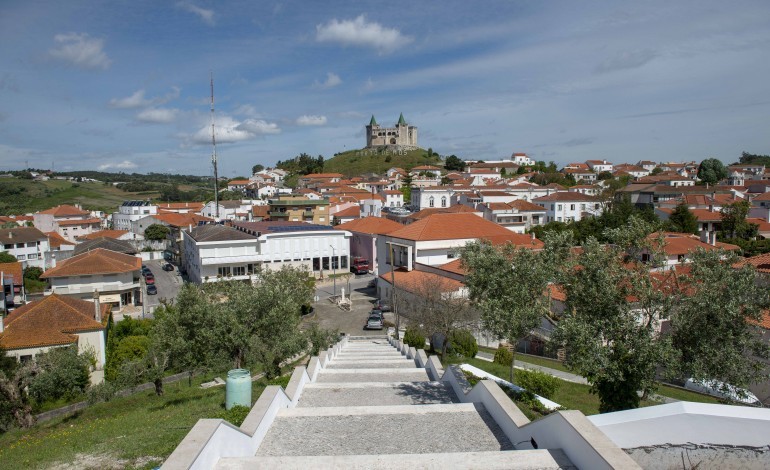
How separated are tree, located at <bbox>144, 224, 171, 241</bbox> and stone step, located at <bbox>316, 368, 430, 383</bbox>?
71.1 m

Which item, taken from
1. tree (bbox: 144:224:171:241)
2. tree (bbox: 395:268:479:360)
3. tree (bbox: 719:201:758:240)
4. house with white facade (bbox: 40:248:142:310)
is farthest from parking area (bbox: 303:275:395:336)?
tree (bbox: 719:201:758:240)

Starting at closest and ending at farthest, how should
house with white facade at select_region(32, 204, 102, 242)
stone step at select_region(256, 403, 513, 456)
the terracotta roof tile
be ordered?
stone step at select_region(256, 403, 513, 456)
the terracotta roof tile
house with white facade at select_region(32, 204, 102, 242)

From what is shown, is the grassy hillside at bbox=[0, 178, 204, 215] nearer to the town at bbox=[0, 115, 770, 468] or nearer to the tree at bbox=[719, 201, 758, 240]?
the town at bbox=[0, 115, 770, 468]

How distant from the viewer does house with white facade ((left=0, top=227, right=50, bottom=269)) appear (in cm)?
6252

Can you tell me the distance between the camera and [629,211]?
66312 mm

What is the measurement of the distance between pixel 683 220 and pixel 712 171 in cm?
6563

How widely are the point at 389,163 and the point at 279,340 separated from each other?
151m

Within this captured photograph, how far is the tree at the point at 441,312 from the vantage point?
2308 centimetres

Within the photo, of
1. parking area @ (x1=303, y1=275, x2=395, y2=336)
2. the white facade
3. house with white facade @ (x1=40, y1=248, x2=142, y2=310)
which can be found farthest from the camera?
the white facade

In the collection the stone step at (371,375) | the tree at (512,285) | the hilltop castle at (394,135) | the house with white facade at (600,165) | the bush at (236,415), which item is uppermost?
the hilltop castle at (394,135)

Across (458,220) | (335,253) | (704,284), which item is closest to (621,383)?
(704,284)

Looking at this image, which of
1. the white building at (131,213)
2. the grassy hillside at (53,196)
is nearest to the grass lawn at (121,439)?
the white building at (131,213)

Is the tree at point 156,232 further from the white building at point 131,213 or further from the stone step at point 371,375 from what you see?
the stone step at point 371,375

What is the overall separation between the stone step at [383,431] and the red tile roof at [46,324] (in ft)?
78.7
